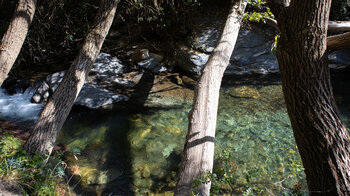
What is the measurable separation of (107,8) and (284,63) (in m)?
3.77

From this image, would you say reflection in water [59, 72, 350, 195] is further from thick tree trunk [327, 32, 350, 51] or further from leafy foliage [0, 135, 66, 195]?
thick tree trunk [327, 32, 350, 51]

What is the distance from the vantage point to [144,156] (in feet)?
12.9

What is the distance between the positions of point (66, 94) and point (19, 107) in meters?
2.83

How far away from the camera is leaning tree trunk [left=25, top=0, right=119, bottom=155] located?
9.62 ft

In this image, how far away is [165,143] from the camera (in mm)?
4297

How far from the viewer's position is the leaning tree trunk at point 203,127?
2.22 metres

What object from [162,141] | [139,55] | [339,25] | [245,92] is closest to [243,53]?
[245,92]

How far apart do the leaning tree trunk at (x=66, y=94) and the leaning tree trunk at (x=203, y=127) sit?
1721 millimetres

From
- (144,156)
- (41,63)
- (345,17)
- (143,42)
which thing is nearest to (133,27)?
(143,42)

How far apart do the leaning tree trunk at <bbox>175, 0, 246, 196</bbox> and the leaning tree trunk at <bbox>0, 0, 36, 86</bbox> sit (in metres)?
2.84

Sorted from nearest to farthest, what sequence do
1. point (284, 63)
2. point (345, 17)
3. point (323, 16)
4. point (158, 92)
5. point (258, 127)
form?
point (323, 16) → point (284, 63) → point (258, 127) → point (158, 92) → point (345, 17)

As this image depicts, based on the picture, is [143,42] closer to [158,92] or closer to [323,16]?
[158,92]

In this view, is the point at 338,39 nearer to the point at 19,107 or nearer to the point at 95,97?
the point at 95,97

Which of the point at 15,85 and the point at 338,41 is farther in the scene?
the point at 15,85
